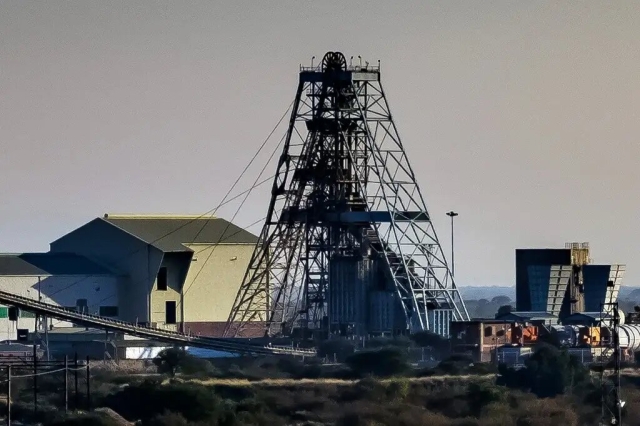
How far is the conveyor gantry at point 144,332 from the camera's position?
11719 cm

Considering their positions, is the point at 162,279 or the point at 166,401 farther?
the point at 162,279

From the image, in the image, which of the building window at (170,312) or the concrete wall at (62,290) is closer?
the concrete wall at (62,290)

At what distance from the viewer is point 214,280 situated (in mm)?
146250

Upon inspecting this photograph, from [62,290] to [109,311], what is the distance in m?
3.48

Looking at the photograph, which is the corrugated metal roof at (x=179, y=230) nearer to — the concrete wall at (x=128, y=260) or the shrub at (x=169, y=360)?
the concrete wall at (x=128, y=260)

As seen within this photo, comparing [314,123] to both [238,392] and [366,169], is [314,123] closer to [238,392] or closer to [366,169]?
[366,169]

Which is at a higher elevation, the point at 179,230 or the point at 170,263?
the point at 179,230

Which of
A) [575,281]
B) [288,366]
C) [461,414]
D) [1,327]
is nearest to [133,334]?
[288,366]

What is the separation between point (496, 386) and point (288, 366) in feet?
52.6

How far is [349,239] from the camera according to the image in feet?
455

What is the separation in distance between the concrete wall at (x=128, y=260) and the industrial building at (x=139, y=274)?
6 centimetres

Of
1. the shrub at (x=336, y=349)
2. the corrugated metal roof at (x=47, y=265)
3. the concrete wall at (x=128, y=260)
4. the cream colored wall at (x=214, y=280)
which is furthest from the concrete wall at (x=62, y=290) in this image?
the shrub at (x=336, y=349)

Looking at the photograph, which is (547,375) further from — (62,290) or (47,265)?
(47,265)

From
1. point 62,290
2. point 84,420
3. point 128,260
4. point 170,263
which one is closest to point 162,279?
point 170,263
